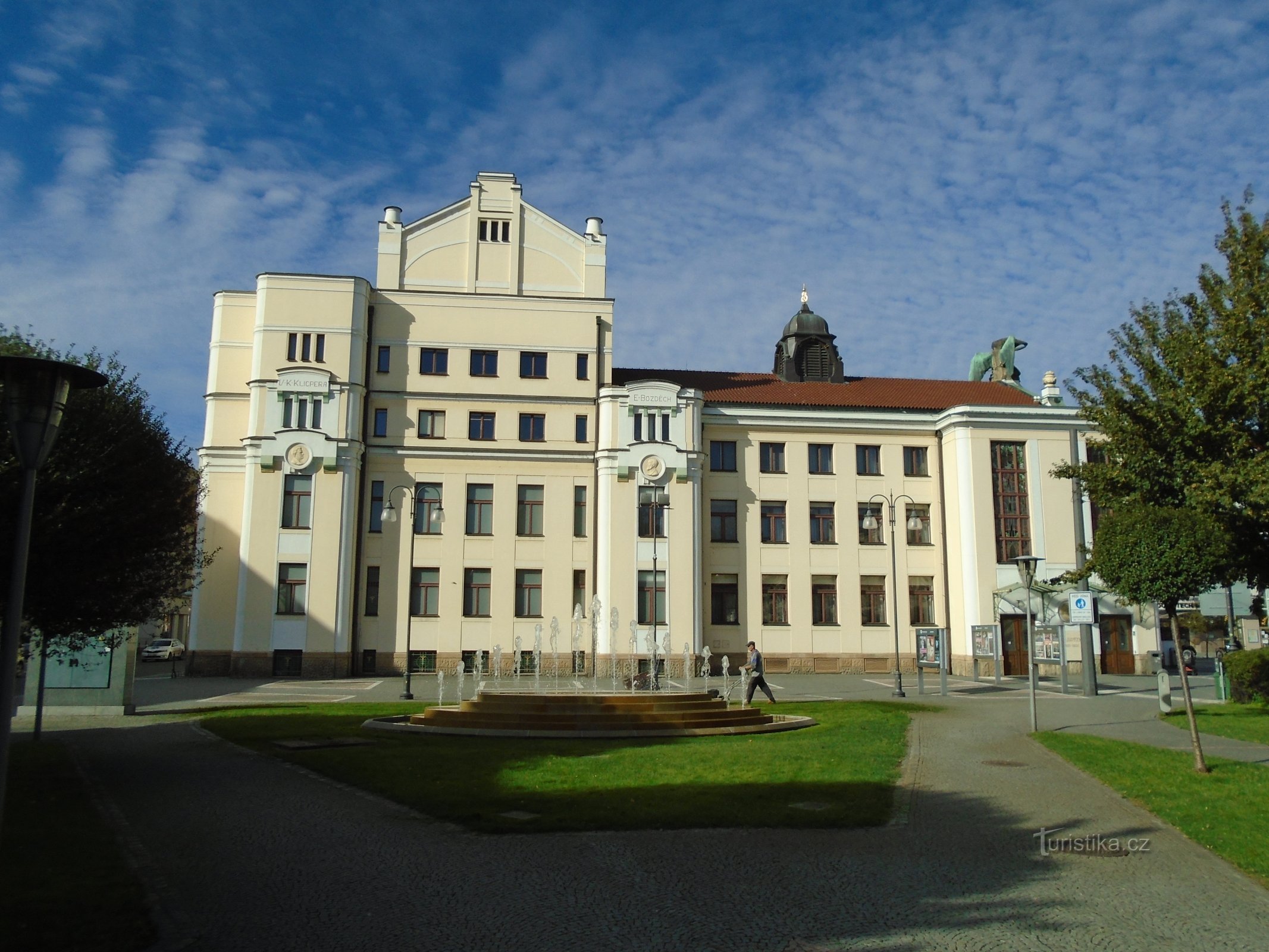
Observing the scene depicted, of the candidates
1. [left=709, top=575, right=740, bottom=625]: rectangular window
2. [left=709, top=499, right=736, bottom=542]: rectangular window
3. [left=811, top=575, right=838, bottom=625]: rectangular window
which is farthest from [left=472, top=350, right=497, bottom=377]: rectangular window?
[left=811, top=575, right=838, bottom=625]: rectangular window

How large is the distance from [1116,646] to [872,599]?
1020 cm

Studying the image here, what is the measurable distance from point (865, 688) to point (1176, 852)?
24.6m

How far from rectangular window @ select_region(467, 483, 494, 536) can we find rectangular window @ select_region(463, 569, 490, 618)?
1664mm

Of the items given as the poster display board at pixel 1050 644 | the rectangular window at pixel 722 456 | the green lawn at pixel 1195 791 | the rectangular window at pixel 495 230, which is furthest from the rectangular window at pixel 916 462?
the green lawn at pixel 1195 791

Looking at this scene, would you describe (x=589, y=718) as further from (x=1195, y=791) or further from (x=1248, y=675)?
(x=1248, y=675)

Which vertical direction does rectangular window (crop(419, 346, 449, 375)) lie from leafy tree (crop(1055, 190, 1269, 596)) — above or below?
above

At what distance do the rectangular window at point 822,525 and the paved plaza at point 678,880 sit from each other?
29.7m

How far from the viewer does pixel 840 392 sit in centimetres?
4675

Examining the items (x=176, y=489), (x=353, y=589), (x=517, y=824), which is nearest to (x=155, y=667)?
(x=353, y=589)

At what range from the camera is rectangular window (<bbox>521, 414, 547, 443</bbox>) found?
4169 cm

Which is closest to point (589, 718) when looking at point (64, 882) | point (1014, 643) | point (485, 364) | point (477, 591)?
point (64, 882)

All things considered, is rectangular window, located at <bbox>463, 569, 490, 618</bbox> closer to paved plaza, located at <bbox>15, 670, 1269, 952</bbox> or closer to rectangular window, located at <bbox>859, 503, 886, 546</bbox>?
rectangular window, located at <bbox>859, 503, 886, 546</bbox>

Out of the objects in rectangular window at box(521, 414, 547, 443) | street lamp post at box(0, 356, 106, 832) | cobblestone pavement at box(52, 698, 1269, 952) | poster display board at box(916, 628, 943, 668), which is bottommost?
cobblestone pavement at box(52, 698, 1269, 952)

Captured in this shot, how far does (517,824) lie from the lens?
33.9 ft
